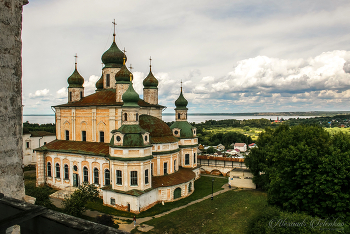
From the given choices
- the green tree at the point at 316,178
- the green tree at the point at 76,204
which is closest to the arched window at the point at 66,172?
the green tree at the point at 76,204

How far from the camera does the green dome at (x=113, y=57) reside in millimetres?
33344

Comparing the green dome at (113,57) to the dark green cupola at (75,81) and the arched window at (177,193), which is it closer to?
the dark green cupola at (75,81)

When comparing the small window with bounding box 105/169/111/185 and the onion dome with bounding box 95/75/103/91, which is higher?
the onion dome with bounding box 95/75/103/91

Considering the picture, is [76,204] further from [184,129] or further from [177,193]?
[184,129]

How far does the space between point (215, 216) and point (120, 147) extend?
1054 cm

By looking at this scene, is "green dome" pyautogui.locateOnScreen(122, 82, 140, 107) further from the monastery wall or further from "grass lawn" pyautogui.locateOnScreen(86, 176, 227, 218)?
the monastery wall

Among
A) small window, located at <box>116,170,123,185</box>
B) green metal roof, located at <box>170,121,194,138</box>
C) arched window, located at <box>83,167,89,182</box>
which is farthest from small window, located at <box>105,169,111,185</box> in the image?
green metal roof, located at <box>170,121,194,138</box>

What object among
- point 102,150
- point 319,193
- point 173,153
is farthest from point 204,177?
point 319,193

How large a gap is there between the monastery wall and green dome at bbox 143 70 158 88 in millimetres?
31203

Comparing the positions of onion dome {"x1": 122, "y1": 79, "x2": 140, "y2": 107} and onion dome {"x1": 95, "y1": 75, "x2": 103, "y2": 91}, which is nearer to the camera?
onion dome {"x1": 122, "y1": 79, "x2": 140, "y2": 107}

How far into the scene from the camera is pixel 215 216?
72.9 feet

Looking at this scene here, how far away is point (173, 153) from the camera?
29.2 metres

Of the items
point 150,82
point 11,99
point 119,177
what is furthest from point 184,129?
point 11,99

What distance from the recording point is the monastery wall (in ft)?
13.6
